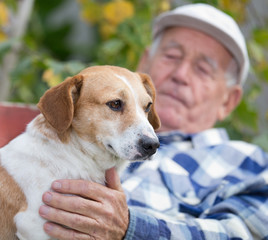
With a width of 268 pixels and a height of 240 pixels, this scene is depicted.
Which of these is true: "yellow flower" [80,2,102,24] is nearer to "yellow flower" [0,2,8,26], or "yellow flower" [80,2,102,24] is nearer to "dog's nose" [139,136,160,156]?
"yellow flower" [0,2,8,26]

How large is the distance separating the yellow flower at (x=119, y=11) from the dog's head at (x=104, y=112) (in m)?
1.42

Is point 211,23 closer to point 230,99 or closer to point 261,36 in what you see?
point 230,99

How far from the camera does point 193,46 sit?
7.27 feet

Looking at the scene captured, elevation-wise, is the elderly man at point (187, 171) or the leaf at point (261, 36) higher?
the leaf at point (261, 36)

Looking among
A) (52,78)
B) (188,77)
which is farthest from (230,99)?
(52,78)

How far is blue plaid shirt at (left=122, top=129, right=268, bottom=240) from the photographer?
4.85ft

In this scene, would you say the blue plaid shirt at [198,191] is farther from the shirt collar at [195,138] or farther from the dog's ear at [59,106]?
the dog's ear at [59,106]

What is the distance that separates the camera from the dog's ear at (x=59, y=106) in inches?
49.1

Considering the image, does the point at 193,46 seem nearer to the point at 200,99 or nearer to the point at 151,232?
the point at 200,99

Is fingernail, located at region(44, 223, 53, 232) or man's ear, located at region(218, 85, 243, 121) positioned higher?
fingernail, located at region(44, 223, 53, 232)

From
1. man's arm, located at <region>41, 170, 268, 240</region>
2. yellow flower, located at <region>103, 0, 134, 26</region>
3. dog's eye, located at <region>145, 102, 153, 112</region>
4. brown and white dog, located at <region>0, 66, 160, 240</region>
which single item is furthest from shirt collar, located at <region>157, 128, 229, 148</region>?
yellow flower, located at <region>103, 0, 134, 26</region>

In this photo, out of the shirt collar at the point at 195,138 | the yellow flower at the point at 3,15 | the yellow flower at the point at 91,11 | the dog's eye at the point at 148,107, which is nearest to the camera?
the dog's eye at the point at 148,107

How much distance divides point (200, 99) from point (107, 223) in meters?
1.10

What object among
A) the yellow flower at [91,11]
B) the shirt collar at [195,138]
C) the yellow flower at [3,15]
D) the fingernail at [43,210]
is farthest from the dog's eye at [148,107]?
the yellow flower at [91,11]
